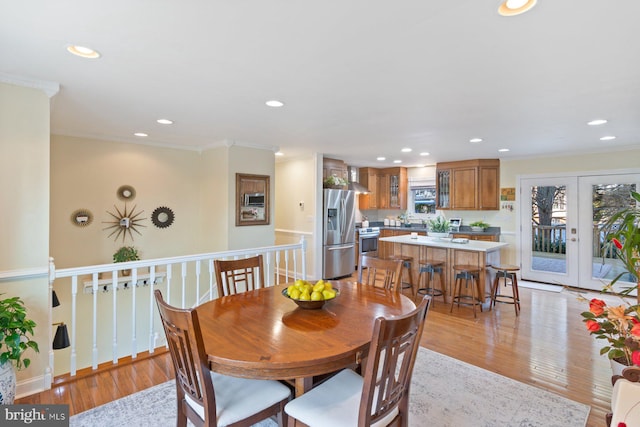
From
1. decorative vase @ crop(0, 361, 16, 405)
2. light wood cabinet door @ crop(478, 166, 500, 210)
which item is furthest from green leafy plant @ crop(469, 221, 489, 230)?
decorative vase @ crop(0, 361, 16, 405)

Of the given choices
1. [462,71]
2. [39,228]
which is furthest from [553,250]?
[39,228]

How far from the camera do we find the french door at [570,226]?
201 inches

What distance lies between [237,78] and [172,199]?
11.1 ft

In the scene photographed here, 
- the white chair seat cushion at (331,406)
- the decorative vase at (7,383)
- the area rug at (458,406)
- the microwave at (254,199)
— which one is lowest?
the area rug at (458,406)

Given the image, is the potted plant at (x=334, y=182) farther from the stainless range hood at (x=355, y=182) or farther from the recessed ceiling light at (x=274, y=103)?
the recessed ceiling light at (x=274, y=103)

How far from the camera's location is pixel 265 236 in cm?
516

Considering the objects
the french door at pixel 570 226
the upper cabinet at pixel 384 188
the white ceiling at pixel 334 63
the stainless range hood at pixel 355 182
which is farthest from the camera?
the upper cabinet at pixel 384 188

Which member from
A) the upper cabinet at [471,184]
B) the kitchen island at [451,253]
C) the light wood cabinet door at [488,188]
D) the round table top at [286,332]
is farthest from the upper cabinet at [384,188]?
the round table top at [286,332]

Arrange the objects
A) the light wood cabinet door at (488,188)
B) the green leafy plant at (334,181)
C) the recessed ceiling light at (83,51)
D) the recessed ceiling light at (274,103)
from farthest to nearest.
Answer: the light wood cabinet door at (488,188), the green leafy plant at (334,181), the recessed ceiling light at (274,103), the recessed ceiling light at (83,51)

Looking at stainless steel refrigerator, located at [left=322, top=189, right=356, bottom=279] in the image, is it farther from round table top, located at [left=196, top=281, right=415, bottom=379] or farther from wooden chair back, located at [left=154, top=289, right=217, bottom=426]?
wooden chair back, located at [left=154, top=289, right=217, bottom=426]

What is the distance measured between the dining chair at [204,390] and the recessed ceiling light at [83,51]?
1512 mm

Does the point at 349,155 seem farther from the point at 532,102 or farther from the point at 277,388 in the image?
the point at 277,388

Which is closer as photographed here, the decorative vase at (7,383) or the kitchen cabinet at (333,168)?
the decorative vase at (7,383)

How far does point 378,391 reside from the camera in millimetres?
1396
